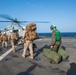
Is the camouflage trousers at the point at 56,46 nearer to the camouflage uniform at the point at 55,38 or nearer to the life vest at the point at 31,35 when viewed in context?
the camouflage uniform at the point at 55,38

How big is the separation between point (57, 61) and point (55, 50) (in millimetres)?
1264

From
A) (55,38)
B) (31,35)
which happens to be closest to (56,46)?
(55,38)

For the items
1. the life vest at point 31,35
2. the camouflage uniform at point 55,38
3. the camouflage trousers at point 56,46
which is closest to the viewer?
the camouflage uniform at point 55,38

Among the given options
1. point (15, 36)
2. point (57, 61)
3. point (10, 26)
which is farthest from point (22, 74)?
point (10, 26)

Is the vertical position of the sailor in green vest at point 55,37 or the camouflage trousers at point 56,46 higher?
the sailor in green vest at point 55,37

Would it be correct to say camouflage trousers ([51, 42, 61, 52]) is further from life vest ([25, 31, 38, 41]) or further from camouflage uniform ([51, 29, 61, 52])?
life vest ([25, 31, 38, 41])

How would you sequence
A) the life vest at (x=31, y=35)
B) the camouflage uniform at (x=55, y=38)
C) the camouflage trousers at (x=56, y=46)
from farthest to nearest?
the life vest at (x=31, y=35) → the camouflage trousers at (x=56, y=46) → the camouflage uniform at (x=55, y=38)

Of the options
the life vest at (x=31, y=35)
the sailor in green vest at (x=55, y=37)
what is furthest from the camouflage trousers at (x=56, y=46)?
the life vest at (x=31, y=35)

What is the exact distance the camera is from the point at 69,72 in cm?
730

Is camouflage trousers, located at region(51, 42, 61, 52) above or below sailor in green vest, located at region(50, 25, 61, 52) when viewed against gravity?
below

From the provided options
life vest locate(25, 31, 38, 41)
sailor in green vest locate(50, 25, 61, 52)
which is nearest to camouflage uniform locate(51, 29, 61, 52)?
sailor in green vest locate(50, 25, 61, 52)

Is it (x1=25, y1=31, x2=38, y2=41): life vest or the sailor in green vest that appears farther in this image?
(x1=25, y1=31, x2=38, y2=41): life vest

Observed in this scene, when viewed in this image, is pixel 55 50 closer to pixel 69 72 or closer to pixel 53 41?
pixel 53 41

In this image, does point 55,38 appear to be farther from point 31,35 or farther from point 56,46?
Result: point 31,35
